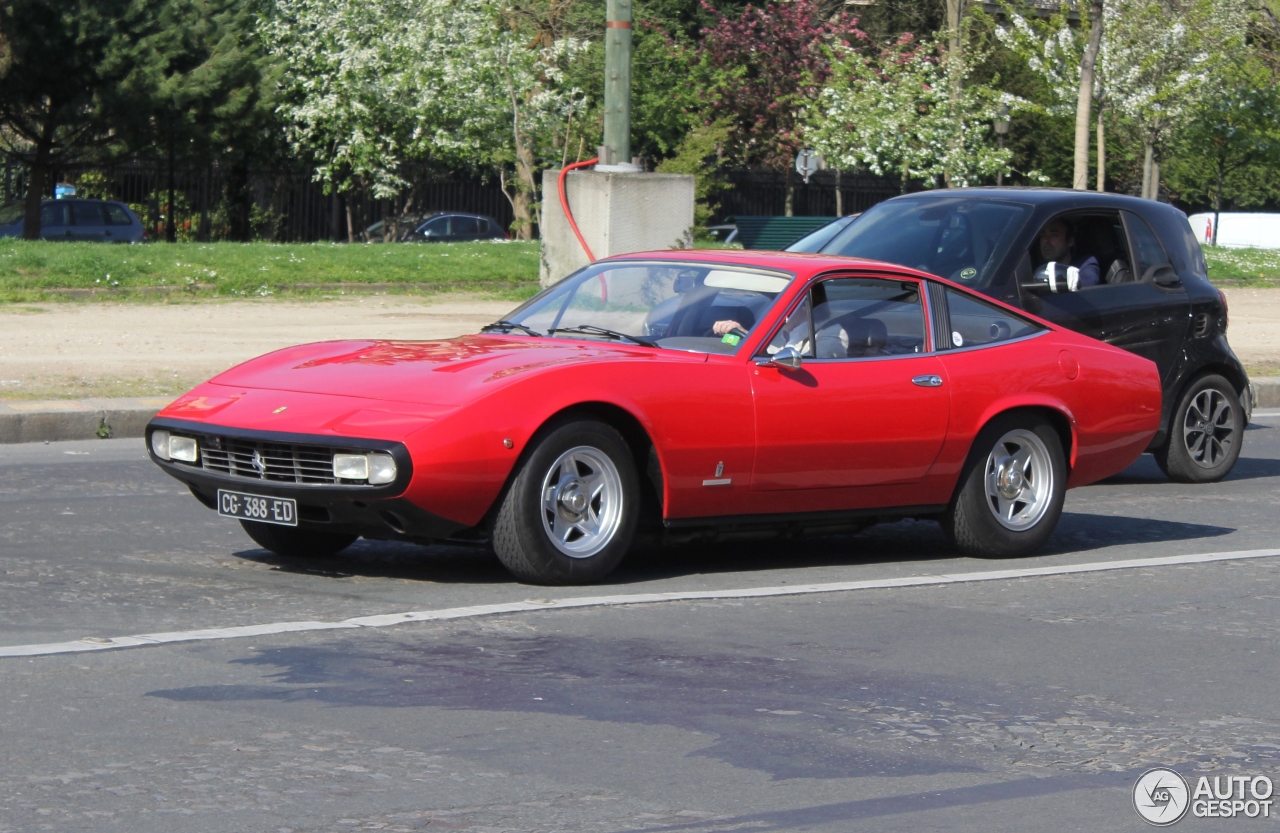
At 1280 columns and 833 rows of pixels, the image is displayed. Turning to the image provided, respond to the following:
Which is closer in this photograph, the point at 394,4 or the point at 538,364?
the point at 538,364

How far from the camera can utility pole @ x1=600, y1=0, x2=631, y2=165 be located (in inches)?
611

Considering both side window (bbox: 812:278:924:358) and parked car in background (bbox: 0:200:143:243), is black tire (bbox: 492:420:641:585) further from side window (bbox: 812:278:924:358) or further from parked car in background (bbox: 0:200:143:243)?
parked car in background (bbox: 0:200:143:243)

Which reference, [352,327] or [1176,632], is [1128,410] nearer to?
[1176,632]

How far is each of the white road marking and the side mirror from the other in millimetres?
950

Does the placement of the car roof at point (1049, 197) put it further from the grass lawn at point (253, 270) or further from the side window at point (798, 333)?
the grass lawn at point (253, 270)

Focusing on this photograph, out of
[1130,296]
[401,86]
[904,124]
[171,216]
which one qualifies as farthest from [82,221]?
[1130,296]

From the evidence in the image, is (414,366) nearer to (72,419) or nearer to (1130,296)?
(1130,296)

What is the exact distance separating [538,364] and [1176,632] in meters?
2.71

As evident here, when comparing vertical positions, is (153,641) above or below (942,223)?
below

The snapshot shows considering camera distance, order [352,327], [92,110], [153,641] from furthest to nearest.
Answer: [92,110] → [352,327] → [153,641]

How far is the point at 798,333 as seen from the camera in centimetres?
826

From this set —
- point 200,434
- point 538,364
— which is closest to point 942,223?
point 538,364

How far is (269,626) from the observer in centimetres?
663

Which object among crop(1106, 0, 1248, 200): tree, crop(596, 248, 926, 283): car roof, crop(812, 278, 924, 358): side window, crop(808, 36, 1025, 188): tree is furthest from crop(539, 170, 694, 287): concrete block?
crop(1106, 0, 1248, 200): tree
